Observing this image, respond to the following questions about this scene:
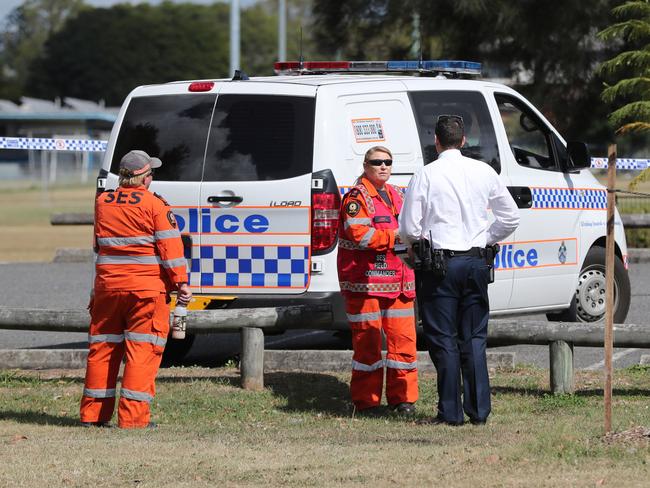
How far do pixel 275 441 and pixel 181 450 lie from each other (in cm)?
55

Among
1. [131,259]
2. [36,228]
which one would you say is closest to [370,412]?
[131,259]

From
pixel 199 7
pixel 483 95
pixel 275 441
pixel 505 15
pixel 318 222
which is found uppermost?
pixel 199 7

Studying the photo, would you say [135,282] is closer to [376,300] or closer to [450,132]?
[376,300]

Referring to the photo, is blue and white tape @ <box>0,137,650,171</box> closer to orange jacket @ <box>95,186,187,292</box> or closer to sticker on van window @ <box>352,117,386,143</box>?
sticker on van window @ <box>352,117,386,143</box>

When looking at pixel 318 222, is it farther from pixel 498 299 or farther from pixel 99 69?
pixel 99 69

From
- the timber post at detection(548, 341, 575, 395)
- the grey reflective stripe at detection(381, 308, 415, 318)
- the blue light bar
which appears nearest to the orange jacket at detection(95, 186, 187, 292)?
the grey reflective stripe at detection(381, 308, 415, 318)

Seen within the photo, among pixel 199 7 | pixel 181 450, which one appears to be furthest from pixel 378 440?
pixel 199 7

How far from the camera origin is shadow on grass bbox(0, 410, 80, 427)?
26.0ft

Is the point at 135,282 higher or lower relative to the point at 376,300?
higher

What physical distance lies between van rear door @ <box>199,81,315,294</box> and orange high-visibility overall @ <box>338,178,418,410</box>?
879 millimetres

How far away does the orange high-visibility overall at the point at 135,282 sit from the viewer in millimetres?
7543

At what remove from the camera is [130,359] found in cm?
760

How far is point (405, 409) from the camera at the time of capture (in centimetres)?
802

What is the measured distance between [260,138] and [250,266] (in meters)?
0.88
